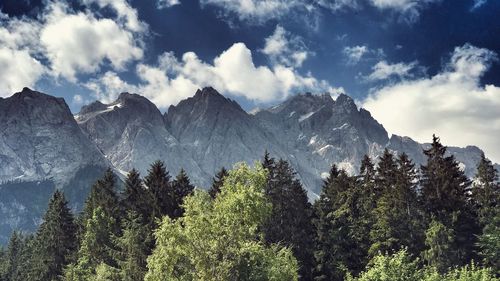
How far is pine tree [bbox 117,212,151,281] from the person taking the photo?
173 ft

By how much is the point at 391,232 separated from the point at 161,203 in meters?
26.2

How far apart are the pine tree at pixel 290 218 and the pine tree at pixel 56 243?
1106 inches

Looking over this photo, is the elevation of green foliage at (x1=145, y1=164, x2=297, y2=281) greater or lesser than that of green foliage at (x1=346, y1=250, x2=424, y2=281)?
greater

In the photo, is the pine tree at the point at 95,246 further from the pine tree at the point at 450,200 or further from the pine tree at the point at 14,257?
the pine tree at the point at 14,257

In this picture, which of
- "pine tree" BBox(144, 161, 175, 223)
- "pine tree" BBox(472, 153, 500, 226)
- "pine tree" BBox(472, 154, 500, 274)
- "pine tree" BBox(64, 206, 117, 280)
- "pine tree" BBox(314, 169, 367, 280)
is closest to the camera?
"pine tree" BBox(472, 154, 500, 274)

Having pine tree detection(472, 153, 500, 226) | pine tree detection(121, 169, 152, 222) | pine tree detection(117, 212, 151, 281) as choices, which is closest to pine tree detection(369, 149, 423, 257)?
pine tree detection(472, 153, 500, 226)

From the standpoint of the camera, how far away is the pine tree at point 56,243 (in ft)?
228

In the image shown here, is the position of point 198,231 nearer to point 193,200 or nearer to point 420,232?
point 193,200

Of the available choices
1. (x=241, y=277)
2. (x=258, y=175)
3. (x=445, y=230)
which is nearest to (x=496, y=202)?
(x=445, y=230)

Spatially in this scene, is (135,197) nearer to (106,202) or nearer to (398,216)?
(106,202)

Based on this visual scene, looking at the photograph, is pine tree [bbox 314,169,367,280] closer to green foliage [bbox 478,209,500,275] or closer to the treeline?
the treeline

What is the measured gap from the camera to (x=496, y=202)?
57.4 m

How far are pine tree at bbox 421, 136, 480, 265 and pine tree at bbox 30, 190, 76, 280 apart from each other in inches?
1801

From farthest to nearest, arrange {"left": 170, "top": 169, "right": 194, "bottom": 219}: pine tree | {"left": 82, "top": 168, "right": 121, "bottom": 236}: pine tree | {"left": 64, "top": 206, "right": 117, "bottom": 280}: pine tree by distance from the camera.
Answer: {"left": 82, "top": 168, "right": 121, "bottom": 236}: pine tree
{"left": 170, "top": 169, "right": 194, "bottom": 219}: pine tree
{"left": 64, "top": 206, "right": 117, "bottom": 280}: pine tree
